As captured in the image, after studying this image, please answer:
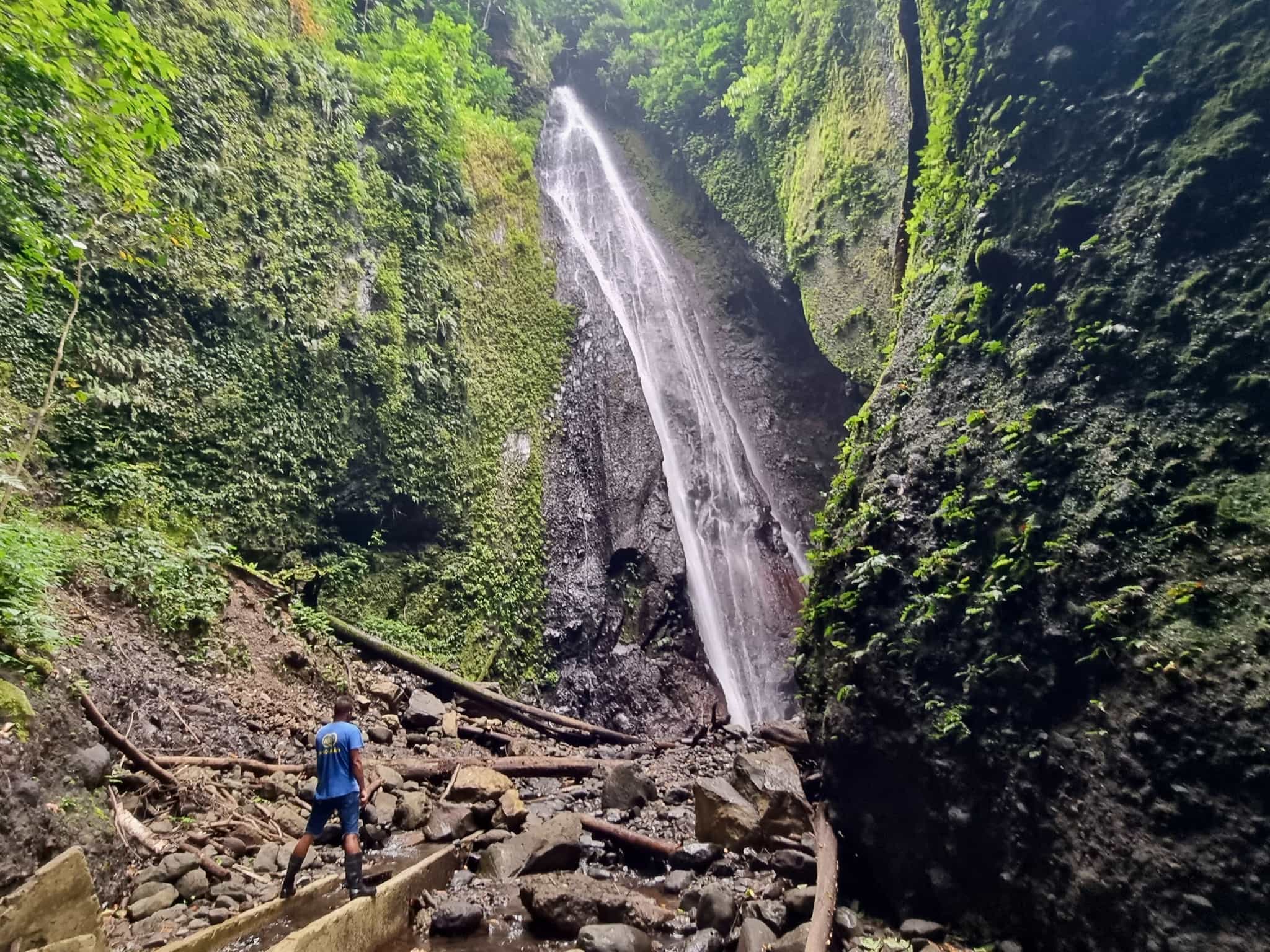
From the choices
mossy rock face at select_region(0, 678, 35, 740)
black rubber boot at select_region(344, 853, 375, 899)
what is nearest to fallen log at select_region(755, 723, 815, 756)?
black rubber boot at select_region(344, 853, 375, 899)

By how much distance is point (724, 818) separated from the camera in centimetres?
544

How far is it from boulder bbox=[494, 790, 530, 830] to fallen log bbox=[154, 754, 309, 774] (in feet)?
5.64

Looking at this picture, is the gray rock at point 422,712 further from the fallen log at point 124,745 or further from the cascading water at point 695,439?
the cascading water at point 695,439

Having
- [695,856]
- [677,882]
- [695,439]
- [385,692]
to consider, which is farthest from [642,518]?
[677,882]

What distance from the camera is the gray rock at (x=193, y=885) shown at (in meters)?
3.78

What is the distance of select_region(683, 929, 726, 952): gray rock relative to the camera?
3938 millimetres

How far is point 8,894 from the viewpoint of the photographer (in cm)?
271

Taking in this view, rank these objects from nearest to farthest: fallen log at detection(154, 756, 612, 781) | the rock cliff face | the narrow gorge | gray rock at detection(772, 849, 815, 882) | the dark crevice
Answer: the narrow gorge → gray rock at detection(772, 849, 815, 882) → fallen log at detection(154, 756, 612, 781) → the dark crevice → the rock cliff face

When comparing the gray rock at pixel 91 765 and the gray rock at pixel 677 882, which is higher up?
the gray rock at pixel 91 765

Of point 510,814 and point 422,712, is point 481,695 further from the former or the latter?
point 510,814

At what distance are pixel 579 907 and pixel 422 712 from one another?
14.0ft

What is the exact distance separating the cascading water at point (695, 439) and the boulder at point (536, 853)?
671cm

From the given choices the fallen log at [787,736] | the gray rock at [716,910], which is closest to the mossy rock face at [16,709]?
the gray rock at [716,910]

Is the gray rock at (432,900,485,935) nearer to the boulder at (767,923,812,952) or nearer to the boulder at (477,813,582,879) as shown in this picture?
the boulder at (477,813,582,879)
